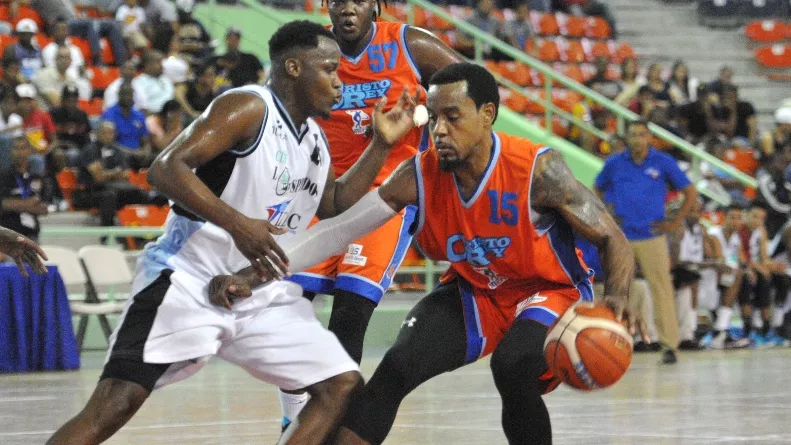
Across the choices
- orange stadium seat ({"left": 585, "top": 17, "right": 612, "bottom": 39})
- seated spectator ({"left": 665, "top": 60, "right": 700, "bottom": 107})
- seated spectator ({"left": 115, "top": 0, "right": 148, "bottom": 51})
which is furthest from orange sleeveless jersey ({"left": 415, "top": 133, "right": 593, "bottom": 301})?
orange stadium seat ({"left": 585, "top": 17, "right": 612, "bottom": 39})

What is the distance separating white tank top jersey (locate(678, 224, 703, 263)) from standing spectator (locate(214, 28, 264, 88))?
534cm

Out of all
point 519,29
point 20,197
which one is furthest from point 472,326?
point 519,29

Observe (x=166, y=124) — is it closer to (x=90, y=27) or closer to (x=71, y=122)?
(x=71, y=122)

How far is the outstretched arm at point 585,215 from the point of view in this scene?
17.3 ft

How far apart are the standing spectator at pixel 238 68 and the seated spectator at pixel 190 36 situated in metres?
0.92

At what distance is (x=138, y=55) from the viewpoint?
16531 millimetres

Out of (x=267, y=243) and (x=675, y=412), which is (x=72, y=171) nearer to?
(x=675, y=412)

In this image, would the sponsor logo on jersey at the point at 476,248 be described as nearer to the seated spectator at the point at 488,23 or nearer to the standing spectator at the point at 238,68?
the standing spectator at the point at 238,68

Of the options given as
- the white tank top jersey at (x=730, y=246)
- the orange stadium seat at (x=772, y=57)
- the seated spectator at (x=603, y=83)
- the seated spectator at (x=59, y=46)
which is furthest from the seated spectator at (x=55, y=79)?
the orange stadium seat at (x=772, y=57)

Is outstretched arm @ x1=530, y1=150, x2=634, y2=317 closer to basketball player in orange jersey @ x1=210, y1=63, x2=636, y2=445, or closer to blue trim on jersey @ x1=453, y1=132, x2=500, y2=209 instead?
basketball player in orange jersey @ x1=210, y1=63, x2=636, y2=445

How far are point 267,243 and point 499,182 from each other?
1.11 meters

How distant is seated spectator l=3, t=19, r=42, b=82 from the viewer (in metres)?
15.3

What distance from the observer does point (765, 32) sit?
2481 centimetres

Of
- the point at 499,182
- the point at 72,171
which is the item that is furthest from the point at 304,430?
the point at 72,171
